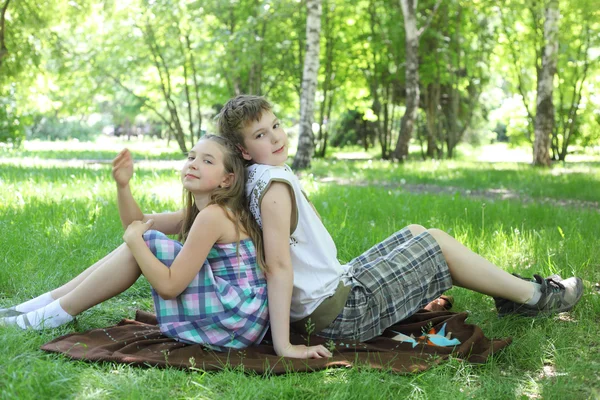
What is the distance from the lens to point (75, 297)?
3434 mm

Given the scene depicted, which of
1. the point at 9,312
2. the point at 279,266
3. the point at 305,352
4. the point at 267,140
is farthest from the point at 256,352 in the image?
the point at 9,312

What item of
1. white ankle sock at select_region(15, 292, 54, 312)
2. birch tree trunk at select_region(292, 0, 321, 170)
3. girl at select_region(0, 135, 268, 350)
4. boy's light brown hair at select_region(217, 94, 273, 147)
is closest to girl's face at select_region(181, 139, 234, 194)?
girl at select_region(0, 135, 268, 350)

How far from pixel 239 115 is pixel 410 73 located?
1413 centimetres

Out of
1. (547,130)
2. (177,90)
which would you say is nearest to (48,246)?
(547,130)

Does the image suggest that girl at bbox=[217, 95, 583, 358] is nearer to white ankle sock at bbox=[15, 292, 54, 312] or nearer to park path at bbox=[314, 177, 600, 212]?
white ankle sock at bbox=[15, 292, 54, 312]

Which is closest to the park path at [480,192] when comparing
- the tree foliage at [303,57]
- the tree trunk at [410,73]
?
the tree trunk at [410,73]

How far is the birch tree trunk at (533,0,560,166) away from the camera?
14.8 m

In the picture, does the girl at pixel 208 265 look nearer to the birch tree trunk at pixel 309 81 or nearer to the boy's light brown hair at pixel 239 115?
the boy's light brown hair at pixel 239 115

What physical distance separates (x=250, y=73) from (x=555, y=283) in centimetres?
1807

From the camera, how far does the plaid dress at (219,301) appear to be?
3.22 metres

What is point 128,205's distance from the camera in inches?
145

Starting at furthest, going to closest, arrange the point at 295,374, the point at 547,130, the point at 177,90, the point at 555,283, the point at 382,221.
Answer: the point at 177,90 → the point at 547,130 → the point at 382,221 → the point at 555,283 → the point at 295,374

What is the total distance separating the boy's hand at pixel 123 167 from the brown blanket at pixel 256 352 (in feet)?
2.68

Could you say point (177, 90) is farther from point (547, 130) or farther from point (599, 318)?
point (599, 318)
